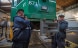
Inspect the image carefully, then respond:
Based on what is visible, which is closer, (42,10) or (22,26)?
(22,26)

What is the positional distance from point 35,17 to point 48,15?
71 cm

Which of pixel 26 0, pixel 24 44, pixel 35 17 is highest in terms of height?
pixel 26 0

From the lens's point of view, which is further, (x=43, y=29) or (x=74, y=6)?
(x=74, y=6)

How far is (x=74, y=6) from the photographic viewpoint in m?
23.0

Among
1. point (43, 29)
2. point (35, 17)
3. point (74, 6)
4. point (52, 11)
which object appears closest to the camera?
point (43, 29)

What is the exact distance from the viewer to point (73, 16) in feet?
79.6

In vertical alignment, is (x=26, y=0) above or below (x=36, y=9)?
above

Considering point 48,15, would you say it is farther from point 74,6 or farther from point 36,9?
point 74,6

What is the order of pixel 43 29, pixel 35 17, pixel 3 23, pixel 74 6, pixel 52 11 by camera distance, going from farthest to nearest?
pixel 74 6 < pixel 3 23 < pixel 52 11 < pixel 35 17 < pixel 43 29

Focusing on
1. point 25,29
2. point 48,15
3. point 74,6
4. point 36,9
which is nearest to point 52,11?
point 48,15

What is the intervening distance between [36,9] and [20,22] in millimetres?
Answer: 2510

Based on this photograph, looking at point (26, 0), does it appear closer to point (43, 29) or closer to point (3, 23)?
point (43, 29)

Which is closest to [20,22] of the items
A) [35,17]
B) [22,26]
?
[22,26]

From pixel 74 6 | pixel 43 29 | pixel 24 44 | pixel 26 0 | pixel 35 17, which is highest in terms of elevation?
pixel 74 6
